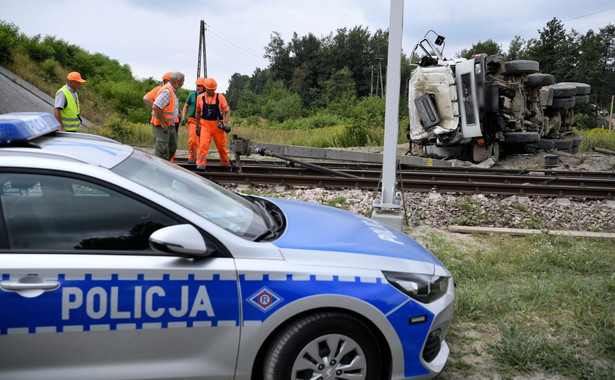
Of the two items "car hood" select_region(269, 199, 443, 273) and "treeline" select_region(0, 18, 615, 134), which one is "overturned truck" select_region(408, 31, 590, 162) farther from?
"car hood" select_region(269, 199, 443, 273)

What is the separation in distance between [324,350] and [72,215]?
4.92 feet

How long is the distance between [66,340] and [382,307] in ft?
5.20

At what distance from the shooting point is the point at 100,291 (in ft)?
8.17

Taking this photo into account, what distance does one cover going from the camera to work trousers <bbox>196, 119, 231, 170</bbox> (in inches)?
393

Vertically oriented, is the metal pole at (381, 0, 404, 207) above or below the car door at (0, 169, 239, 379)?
above

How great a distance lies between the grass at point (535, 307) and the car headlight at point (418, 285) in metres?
0.78

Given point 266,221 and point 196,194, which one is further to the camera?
point 266,221

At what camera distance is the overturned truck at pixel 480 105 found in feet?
41.5

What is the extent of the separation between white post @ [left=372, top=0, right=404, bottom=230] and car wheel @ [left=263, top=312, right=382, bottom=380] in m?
3.43

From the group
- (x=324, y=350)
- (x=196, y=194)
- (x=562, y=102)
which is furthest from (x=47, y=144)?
(x=562, y=102)

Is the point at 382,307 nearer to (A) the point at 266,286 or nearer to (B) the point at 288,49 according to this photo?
(A) the point at 266,286

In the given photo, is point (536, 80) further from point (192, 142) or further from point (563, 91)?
point (192, 142)

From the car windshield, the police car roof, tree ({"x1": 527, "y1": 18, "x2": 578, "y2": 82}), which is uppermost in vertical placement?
tree ({"x1": 527, "y1": 18, "x2": 578, "y2": 82})

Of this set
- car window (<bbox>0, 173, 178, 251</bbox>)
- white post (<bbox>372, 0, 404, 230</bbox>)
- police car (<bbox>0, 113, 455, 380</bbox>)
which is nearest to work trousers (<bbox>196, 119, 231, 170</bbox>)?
white post (<bbox>372, 0, 404, 230</bbox>)
